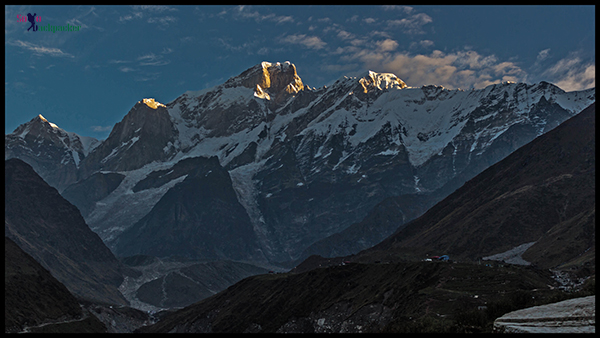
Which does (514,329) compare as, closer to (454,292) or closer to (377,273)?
(454,292)

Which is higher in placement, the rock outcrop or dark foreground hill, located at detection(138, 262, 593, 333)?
the rock outcrop

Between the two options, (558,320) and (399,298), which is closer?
(558,320)

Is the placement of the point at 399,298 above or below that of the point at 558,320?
below

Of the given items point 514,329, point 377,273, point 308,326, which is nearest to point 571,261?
point 377,273

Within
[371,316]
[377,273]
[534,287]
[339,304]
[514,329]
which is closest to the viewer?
[514,329]

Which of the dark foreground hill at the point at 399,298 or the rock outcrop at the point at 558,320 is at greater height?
the rock outcrop at the point at 558,320

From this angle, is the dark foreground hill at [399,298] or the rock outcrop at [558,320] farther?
the dark foreground hill at [399,298]

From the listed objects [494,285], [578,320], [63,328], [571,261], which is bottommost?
[571,261]

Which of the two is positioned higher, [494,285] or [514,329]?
[514,329]

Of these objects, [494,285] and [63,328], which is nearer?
[494,285]

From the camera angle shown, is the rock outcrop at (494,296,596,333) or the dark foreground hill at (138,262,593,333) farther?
the dark foreground hill at (138,262,593,333)

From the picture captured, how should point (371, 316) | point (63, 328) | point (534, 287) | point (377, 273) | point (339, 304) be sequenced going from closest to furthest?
1. point (534, 287)
2. point (371, 316)
3. point (339, 304)
4. point (377, 273)
5. point (63, 328)
